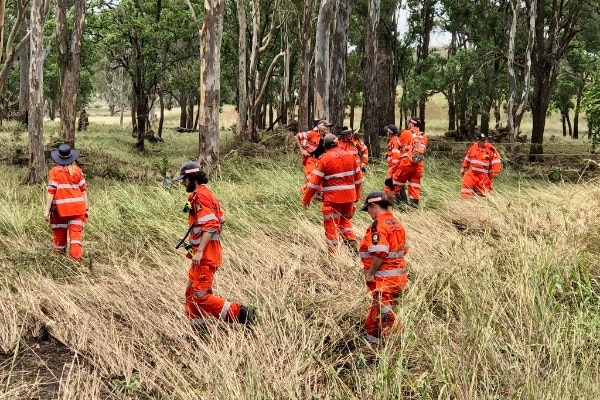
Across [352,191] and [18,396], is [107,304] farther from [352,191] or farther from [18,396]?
[352,191]

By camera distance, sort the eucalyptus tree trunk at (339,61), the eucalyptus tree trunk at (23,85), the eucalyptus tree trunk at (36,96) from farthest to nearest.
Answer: the eucalyptus tree trunk at (23,85) < the eucalyptus tree trunk at (339,61) < the eucalyptus tree trunk at (36,96)

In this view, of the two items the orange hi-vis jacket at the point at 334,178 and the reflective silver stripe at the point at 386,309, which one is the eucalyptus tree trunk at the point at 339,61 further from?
the reflective silver stripe at the point at 386,309

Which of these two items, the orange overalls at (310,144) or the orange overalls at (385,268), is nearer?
the orange overalls at (385,268)

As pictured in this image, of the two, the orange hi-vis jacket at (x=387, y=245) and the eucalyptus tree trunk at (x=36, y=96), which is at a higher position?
the eucalyptus tree trunk at (x=36, y=96)

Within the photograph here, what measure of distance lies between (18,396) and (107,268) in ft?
8.07

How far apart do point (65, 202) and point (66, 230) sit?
0.43 metres

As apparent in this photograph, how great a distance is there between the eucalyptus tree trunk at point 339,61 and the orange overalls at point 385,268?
11.1 m

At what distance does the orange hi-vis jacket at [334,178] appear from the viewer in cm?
673

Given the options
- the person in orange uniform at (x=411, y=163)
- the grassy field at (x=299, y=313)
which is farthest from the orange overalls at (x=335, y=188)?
the person in orange uniform at (x=411, y=163)

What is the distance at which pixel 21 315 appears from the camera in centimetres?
476

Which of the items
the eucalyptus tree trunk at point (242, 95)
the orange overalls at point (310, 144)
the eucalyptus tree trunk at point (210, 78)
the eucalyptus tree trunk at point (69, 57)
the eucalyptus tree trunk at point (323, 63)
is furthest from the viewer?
the eucalyptus tree trunk at point (242, 95)

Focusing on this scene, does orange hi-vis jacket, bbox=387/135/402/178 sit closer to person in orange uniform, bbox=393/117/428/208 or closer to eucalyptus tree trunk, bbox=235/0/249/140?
person in orange uniform, bbox=393/117/428/208

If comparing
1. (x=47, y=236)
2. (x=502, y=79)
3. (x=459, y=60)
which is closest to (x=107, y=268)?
(x=47, y=236)

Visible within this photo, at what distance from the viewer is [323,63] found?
14352mm
